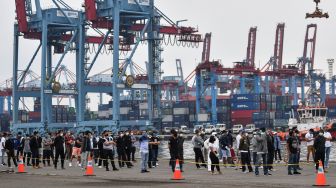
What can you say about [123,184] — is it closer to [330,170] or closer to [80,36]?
[330,170]

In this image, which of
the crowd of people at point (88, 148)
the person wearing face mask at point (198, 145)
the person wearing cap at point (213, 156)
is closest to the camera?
the person wearing cap at point (213, 156)

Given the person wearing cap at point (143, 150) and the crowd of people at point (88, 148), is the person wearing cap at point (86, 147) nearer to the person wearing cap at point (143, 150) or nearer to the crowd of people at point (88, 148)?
the crowd of people at point (88, 148)

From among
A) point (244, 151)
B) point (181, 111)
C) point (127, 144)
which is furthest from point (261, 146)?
point (181, 111)

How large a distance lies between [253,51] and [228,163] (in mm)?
141457

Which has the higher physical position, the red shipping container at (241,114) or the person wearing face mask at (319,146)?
the person wearing face mask at (319,146)

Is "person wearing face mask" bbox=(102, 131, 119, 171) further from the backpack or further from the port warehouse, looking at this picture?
the port warehouse

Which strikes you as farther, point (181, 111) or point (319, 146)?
point (181, 111)

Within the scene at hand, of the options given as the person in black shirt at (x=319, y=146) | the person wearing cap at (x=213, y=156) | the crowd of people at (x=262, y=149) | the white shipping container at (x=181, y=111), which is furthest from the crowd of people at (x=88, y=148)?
the white shipping container at (x=181, y=111)

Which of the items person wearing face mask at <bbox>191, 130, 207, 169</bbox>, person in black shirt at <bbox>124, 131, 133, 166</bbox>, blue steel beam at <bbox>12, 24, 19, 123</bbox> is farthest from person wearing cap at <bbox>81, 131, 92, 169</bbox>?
blue steel beam at <bbox>12, 24, 19, 123</bbox>

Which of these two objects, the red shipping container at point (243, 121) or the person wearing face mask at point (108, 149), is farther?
the red shipping container at point (243, 121)

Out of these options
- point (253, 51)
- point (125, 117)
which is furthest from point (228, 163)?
point (253, 51)

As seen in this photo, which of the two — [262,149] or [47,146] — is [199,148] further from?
[47,146]

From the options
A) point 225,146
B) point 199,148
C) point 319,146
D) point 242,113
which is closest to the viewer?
point 319,146

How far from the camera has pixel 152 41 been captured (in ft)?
318
